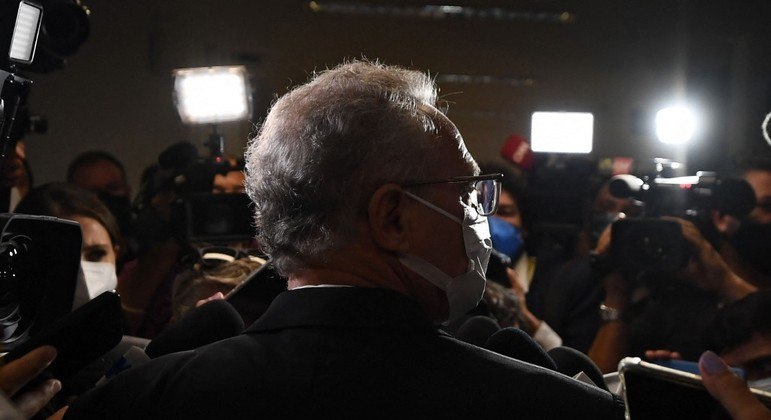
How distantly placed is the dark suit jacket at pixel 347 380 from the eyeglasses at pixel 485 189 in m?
0.19

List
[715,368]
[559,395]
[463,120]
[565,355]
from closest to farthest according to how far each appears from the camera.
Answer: [715,368]
[559,395]
[565,355]
[463,120]

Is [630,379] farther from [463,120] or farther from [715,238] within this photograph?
[463,120]

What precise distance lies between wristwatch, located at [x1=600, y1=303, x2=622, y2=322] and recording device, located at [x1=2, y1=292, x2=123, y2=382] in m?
1.91

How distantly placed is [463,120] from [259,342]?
6461mm

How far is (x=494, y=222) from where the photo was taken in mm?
3328

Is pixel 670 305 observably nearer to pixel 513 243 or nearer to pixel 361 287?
pixel 513 243

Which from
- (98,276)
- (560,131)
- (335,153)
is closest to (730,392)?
(335,153)

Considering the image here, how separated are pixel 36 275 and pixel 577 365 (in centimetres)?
69

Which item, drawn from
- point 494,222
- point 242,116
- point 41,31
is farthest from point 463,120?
point 41,31

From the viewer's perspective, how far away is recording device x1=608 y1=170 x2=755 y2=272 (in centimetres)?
253

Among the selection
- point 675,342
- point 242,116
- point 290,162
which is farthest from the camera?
point 242,116

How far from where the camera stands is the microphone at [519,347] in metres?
1.02

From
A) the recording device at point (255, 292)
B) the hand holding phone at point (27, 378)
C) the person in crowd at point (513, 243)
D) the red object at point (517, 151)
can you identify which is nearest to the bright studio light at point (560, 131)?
the person in crowd at point (513, 243)

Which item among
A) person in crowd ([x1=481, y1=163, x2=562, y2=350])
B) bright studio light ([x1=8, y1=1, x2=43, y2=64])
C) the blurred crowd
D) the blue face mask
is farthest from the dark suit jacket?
the blue face mask
